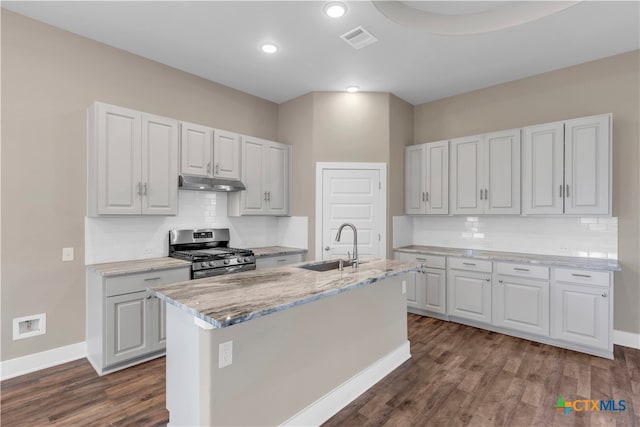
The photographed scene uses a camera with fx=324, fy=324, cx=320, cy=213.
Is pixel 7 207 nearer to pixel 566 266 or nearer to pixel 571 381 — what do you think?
pixel 571 381

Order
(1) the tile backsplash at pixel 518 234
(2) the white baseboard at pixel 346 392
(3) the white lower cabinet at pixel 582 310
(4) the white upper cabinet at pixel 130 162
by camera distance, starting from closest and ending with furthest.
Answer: (2) the white baseboard at pixel 346 392, (4) the white upper cabinet at pixel 130 162, (3) the white lower cabinet at pixel 582 310, (1) the tile backsplash at pixel 518 234

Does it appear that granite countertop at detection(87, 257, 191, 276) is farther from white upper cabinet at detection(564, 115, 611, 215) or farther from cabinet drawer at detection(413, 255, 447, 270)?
white upper cabinet at detection(564, 115, 611, 215)

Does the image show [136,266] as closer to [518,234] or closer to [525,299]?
[525,299]

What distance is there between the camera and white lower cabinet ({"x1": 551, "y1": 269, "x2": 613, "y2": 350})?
3.19m

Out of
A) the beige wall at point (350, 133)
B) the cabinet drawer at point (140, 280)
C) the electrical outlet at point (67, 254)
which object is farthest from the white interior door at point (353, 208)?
the electrical outlet at point (67, 254)

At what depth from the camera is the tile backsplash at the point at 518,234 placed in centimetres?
366

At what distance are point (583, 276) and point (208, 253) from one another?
3.99 m

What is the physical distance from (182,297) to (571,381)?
127 inches

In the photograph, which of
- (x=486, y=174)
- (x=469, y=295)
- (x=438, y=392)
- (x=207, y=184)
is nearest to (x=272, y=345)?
(x=438, y=392)

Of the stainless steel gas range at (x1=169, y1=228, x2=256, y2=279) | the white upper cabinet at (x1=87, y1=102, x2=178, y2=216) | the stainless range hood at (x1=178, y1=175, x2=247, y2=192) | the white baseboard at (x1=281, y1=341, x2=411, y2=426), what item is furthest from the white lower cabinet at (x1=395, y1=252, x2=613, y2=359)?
the white upper cabinet at (x1=87, y1=102, x2=178, y2=216)

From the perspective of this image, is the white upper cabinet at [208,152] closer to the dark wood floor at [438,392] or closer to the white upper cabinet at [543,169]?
the dark wood floor at [438,392]

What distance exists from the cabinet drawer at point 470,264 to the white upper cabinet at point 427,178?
745 mm

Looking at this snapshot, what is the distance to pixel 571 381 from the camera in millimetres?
2764

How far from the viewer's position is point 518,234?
167 inches
